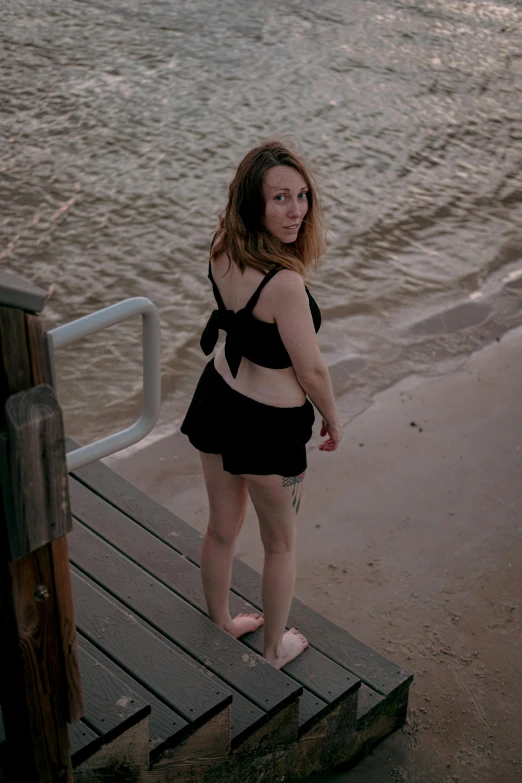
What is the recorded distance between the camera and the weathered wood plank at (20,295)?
1.49m

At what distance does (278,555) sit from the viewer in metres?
2.94

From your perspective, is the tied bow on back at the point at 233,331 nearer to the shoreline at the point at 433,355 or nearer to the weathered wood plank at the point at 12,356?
the weathered wood plank at the point at 12,356

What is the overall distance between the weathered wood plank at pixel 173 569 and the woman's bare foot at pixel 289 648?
0.02 meters

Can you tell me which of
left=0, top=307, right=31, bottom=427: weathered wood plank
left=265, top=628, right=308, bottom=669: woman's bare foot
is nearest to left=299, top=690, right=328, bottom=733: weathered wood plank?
left=265, top=628, right=308, bottom=669: woman's bare foot

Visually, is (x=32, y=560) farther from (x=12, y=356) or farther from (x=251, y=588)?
(x=251, y=588)

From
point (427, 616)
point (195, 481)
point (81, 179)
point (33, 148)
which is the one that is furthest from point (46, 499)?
point (33, 148)

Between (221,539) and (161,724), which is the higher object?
(221,539)

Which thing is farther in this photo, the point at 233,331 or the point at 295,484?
the point at 295,484

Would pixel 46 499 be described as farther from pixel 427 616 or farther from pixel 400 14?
pixel 400 14

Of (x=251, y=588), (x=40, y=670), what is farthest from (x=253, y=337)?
(x=251, y=588)

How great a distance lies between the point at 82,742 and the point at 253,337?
114cm

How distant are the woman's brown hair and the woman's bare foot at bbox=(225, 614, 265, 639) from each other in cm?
129

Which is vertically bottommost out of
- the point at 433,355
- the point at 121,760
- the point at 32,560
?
the point at 433,355

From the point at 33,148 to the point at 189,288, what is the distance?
9.59ft
